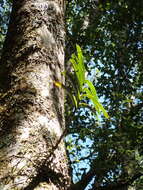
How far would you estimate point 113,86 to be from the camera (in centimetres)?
808

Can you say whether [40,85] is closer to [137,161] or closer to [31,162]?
[31,162]

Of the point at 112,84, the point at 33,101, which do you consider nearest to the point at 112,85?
the point at 112,84

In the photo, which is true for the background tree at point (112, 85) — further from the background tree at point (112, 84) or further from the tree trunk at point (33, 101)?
the tree trunk at point (33, 101)

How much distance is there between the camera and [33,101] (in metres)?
1.65

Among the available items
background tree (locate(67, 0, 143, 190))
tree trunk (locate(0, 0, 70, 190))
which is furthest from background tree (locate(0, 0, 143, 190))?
tree trunk (locate(0, 0, 70, 190))

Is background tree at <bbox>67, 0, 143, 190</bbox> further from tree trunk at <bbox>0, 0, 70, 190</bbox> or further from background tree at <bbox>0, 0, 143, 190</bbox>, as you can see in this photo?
tree trunk at <bbox>0, 0, 70, 190</bbox>

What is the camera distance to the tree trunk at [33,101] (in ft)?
4.51

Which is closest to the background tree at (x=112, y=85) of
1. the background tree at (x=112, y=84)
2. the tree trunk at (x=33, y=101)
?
the background tree at (x=112, y=84)

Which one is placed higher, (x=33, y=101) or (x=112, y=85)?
(x=112, y=85)

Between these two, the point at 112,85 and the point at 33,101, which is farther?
the point at 112,85

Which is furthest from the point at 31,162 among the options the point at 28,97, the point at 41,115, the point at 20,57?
the point at 20,57

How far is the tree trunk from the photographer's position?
138 cm

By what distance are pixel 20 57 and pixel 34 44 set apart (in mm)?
123

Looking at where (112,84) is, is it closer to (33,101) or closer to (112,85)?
(112,85)
